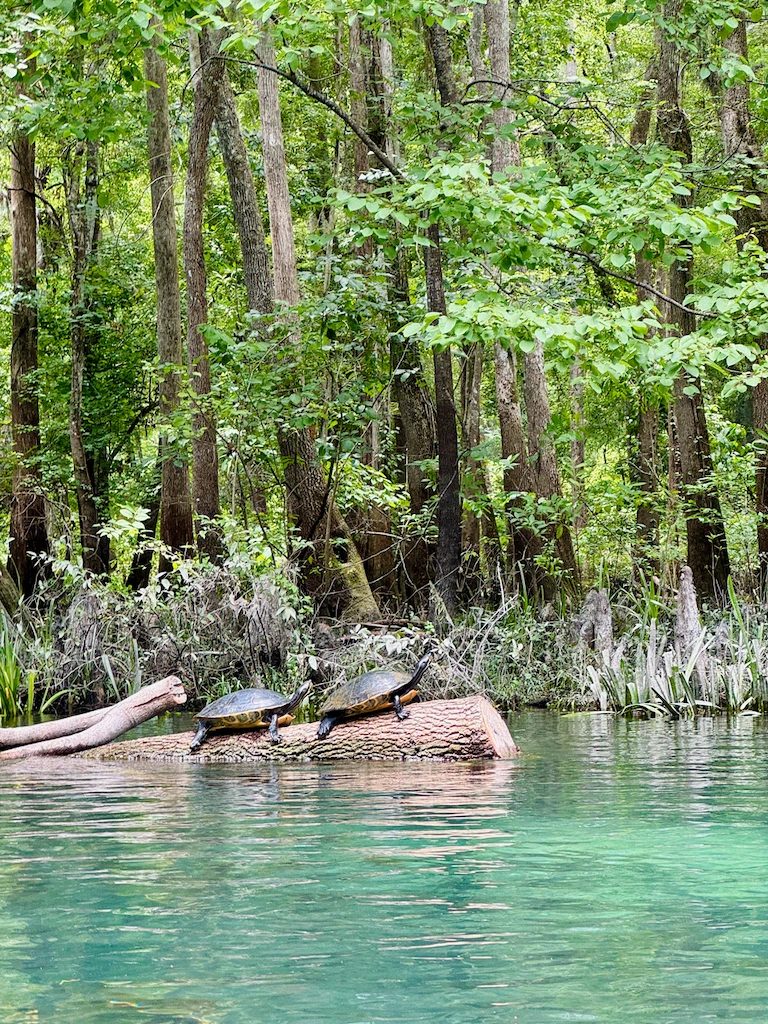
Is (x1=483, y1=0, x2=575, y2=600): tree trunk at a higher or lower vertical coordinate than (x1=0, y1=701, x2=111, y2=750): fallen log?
higher

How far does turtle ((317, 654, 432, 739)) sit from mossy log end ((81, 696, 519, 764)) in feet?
0.32

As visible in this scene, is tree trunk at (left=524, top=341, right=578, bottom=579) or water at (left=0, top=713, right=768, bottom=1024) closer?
water at (left=0, top=713, right=768, bottom=1024)

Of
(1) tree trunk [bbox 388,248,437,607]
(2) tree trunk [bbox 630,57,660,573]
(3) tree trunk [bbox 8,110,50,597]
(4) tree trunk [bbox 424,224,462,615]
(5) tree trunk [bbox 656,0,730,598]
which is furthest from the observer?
(2) tree trunk [bbox 630,57,660,573]

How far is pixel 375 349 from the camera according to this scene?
17.7 m

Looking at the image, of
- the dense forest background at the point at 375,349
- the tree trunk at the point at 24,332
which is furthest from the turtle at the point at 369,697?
the tree trunk at the point at 24,332

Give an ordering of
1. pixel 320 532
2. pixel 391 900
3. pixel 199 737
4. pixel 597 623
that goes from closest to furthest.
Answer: pixel 391 900 < pixel 199 737 < pixel 597 623 < pixel 320 532

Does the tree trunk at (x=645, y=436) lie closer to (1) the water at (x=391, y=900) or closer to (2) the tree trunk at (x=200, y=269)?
(2) the tree trunk at (x=200, y=269)

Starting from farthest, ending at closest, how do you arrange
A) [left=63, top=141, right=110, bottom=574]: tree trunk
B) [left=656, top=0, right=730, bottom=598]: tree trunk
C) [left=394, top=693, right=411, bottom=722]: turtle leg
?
[left=63, top=141, right=110, bottom=574]: tree trunk, [left=656, top=0, right=730, bottom=598]: tree trunk, [left=394, top=693, right=411, bottom=722]: turtle leg

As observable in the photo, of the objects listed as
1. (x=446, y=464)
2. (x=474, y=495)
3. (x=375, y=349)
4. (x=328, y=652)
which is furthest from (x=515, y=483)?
(x=328, y=652)

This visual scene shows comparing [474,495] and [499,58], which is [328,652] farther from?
[499,58]

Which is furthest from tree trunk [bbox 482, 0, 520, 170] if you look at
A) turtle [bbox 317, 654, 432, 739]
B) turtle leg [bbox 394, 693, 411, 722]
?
turtle leg [bbox 394, 693, 411, 722]

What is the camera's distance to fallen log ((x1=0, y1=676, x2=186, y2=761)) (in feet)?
34.4

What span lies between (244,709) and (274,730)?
0.37 metres

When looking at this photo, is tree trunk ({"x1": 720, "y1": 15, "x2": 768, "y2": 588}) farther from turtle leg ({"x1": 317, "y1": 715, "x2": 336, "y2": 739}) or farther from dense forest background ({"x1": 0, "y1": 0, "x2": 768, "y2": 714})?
turtle leg ({"x1": 317, "y1": 715, "x2": 336, "y2": 739})
